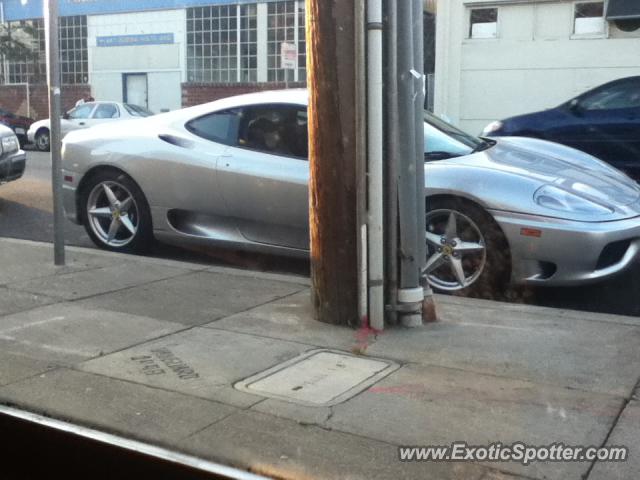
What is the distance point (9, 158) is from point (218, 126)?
382 cm

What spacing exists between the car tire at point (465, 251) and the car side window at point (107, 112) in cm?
1632

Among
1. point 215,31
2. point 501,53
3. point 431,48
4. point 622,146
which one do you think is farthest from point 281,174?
point 215,31

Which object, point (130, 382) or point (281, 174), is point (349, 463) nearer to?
point (130, 382)

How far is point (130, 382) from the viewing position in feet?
13.8

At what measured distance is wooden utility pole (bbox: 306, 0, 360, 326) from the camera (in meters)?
5.01

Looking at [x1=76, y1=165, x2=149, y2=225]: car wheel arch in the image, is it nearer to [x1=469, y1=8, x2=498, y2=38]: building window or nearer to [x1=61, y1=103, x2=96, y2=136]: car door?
[x1=61, y1=103, x2=96, y2=136]: car door

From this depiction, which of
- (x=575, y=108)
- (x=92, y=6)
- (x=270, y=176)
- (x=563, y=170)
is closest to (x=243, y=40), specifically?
(x=92, y=6)

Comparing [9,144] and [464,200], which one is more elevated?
[9,144]

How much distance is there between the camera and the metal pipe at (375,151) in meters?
4.91

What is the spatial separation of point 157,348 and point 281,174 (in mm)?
2160

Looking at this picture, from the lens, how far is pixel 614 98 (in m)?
10.5

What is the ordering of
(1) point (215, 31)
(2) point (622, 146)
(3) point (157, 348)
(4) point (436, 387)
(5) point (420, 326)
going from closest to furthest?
1. (4) point (436, 387)
2. (3) point (157, 348)
3. (5) point (420, 326)
4. (2) point (622, 146)
5. (1) point (215, 31)

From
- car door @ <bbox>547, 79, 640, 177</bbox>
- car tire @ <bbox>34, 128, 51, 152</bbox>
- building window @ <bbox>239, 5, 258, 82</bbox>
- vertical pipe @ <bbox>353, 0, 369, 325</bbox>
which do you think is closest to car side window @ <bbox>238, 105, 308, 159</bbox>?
vertical pipe @ <bbox>353, 0, 369, 325</bbox>

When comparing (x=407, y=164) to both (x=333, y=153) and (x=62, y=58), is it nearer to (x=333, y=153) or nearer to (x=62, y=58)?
(x=333, y=153)
